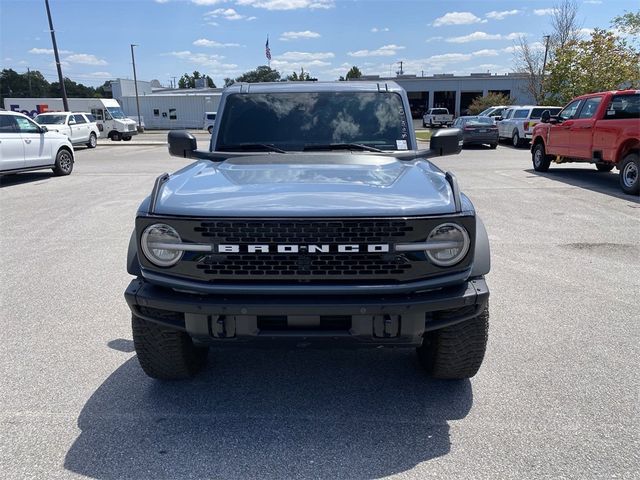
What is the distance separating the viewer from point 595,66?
2655 centimetres

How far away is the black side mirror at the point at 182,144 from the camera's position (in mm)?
4258

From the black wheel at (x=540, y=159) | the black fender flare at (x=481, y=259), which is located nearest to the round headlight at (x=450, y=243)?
the black fender flare at (x=481, y=259)

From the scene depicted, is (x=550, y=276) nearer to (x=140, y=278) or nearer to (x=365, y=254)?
(x=365, y=254)

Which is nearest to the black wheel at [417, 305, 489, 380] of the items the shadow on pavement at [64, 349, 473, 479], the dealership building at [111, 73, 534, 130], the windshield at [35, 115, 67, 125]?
the shadow on pavement at [64, 349, 473, 479]

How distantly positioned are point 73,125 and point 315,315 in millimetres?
25760

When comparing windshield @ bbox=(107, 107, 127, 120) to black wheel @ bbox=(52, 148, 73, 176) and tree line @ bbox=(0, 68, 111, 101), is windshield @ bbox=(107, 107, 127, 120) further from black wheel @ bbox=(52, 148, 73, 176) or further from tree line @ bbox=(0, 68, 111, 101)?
tree line @ bbox=(0, 68, 111, 101)

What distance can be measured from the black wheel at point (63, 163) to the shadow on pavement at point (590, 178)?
514 inches

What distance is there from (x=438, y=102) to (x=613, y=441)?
68145 mm

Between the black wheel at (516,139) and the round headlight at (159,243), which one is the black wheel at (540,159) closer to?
the black wheel at (516,139)

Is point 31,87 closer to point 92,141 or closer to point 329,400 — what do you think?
point 92,141

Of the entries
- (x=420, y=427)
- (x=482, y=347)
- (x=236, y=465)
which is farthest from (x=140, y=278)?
(x=482, y=347)

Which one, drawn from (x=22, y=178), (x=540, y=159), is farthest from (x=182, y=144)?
(x=540, y=159)

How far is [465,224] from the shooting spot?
2.71m

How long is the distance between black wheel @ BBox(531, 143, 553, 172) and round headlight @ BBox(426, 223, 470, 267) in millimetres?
12480
